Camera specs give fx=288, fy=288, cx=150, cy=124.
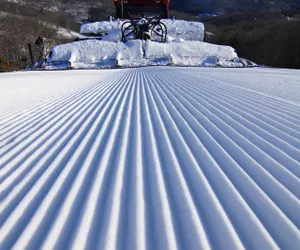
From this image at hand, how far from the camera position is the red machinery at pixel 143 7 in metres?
13.3

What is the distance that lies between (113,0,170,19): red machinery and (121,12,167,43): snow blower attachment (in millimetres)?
394

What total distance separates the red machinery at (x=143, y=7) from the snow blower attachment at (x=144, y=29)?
1.29 ft

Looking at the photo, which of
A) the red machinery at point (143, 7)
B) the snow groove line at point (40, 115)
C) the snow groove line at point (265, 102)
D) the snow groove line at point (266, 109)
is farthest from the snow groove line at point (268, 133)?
the red machinery at point (143, 7)

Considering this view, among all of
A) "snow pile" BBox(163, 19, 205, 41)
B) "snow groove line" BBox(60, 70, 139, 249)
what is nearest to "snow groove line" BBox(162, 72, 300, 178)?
"snow groove line" BBox(60, 70, 139, 249)

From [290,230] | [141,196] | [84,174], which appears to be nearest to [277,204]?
[290,230]

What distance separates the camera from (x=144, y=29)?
12305 millimetres

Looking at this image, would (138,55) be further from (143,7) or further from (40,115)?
(40,115)

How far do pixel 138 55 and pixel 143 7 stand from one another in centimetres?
388

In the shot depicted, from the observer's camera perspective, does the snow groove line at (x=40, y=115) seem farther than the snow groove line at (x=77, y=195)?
Yes

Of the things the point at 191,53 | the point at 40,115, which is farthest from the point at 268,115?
the point at 191,53

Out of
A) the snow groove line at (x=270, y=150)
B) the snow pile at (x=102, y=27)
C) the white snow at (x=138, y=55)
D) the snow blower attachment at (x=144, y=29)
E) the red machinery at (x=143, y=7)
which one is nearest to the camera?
the snow groove line at (x=270, y=150)

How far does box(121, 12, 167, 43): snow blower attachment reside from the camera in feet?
40.2

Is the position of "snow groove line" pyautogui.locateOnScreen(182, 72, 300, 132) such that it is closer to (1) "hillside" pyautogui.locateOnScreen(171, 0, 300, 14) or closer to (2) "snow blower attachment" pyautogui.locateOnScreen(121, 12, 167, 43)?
(2) "snow blower attachment" pyautogui.locateOnScreen(121, 12, 167, 43)

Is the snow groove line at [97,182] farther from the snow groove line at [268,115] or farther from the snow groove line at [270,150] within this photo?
the snow groove line at [268,115]
